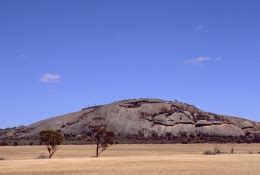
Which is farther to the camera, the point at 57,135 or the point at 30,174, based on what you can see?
the point at 57,135

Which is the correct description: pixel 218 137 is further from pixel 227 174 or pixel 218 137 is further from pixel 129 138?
pixel 227 174

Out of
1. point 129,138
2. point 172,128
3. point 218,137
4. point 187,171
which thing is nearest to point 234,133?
point 218,137

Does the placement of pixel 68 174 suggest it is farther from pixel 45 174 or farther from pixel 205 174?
pixel 205 174

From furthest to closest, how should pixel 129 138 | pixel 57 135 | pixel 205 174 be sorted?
pixel 129 138 < pixel 57 135 < pixel 205 174

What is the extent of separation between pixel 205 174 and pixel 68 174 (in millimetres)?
11318

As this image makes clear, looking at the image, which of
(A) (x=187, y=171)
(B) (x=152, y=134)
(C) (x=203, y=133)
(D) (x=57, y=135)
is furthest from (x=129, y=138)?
(A) (x=187, y=171)

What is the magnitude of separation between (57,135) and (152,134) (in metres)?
111

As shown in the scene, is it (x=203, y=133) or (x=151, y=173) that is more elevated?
(x=203, y=133)

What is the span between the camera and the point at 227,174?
41750 millimetres

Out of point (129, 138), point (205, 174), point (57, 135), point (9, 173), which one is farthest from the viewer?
point (129, 138)

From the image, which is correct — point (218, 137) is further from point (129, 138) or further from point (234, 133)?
point (129, 138)

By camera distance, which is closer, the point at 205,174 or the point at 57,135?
the point at 205,174

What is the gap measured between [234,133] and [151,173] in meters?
162

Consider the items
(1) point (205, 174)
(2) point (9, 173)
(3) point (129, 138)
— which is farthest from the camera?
(3) point (129, 138)
